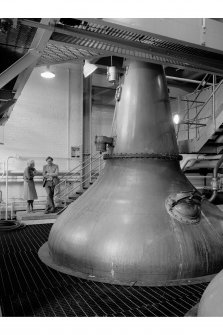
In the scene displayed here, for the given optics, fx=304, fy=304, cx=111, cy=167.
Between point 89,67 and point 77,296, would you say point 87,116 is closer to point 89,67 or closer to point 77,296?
point 89,67

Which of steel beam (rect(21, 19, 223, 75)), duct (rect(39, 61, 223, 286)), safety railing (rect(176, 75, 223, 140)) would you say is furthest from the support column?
steel beam (rect(21, 19, 223, 75))

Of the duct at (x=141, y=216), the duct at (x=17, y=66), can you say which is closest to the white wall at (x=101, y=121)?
the duct at (x=141, y=216)

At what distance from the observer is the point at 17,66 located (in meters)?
2.29

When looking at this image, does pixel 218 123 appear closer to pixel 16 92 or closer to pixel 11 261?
pixel 16 92

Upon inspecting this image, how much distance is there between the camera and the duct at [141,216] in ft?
9.19

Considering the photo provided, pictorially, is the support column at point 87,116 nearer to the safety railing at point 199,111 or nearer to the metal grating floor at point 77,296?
the safety railing at point 199,111

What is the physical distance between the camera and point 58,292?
2.64 meters

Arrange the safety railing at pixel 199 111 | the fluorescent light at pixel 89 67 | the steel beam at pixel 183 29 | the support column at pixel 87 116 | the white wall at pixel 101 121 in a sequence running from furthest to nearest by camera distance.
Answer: the white wall at pixel 101 121
the support column at pixel 87 116
the safety railing at pixel 199 111
the fluorescent light at pixel 89 67
the steel beam at pixel 183 29

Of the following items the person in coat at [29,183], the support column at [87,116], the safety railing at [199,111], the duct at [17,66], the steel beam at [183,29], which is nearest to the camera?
the steel beam at [183,29]

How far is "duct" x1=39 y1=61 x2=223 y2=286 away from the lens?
280 centimetres

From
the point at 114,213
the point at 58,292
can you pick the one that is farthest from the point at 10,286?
the point at 114,213

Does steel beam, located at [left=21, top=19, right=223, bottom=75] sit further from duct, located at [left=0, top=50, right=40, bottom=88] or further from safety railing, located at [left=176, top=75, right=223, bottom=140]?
safety railing, located at [left=176, top=75, right=223, bottom=140]

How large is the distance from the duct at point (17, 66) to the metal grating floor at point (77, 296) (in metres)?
1.71

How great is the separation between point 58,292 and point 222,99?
27.5 feet
